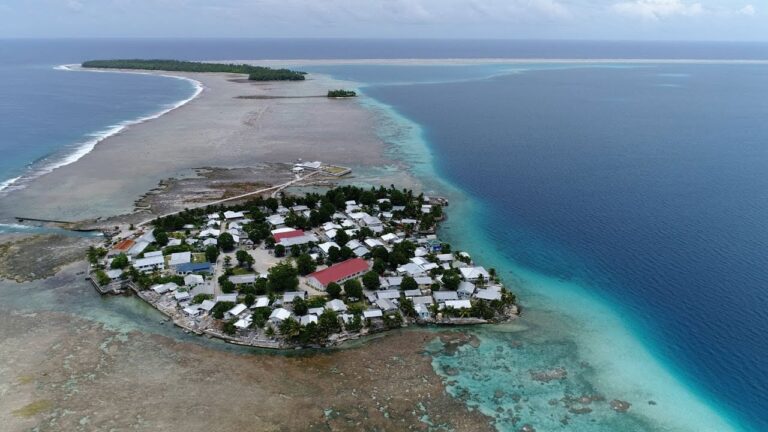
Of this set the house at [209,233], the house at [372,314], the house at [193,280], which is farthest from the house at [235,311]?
the house at [209,233]

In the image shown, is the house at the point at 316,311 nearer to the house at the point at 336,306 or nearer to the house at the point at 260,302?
the house at the point at 336,306

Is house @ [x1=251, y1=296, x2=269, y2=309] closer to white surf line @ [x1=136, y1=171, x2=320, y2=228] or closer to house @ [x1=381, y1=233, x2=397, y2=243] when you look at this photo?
house @ [x1=381, y1=233, x2=397, y2=243]

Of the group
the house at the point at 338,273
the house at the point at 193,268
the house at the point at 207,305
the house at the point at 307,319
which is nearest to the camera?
the house at the point at 307,319

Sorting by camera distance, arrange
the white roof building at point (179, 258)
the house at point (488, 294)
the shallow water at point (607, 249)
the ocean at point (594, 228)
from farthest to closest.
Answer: the white roof building at point (179, 258) → the house at point (488, 294) → the ocean at point (594, 228) → the shallow water at point (607, 249)

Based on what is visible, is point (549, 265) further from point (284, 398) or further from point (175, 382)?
point (175, 382)

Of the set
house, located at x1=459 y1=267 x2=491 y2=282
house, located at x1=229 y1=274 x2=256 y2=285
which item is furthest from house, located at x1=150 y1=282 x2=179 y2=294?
house, located at x1=459 y1=267 x2=491 y2=282

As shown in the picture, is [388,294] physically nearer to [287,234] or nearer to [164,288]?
[287,234]

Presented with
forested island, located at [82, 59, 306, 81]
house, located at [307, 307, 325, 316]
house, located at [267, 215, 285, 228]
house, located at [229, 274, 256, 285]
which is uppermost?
forested island, located at [82, 59, 306, 81]

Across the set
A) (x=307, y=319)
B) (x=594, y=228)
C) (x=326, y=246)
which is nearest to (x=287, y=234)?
(x=326, y=246)
